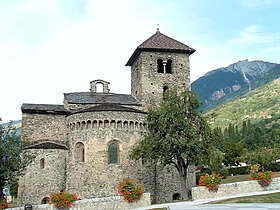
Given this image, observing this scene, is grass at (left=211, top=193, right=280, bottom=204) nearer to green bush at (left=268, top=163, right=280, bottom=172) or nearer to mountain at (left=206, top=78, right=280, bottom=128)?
green bush at (left=268, top=163, right=280, bottom=172)

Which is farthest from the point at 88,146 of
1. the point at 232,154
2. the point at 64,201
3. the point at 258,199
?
the point at 232,154

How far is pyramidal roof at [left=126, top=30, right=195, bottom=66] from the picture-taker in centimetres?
4009

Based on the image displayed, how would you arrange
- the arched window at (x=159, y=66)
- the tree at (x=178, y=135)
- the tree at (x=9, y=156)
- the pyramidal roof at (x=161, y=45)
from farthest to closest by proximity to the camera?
the arched window at (x=159, y=66) < the pyramidal roof at (x=161, y=45) < the tree at (x=178, y=135) < the tree at (x=9, y=156)

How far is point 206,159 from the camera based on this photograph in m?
29.6

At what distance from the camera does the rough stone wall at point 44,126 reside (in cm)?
3669

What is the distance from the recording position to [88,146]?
33562 millimetres

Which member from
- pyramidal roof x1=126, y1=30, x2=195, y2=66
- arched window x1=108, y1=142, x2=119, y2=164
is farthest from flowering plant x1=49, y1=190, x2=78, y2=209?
pyramidal roof x1=126, y1=30, x2=195, y2=66

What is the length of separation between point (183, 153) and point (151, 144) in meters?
2.69

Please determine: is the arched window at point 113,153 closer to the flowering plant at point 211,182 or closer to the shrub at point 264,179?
the flowering plant at point 211,182

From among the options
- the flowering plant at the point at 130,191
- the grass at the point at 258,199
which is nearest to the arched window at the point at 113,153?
the flowering plant at the point at 130,191

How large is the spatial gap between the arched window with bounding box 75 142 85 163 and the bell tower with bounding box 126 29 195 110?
8.65 metres

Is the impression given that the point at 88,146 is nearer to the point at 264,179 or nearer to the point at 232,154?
the point at 264,179

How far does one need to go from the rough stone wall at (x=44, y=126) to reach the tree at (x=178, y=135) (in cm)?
980

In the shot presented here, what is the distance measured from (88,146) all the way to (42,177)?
17.4 ft
